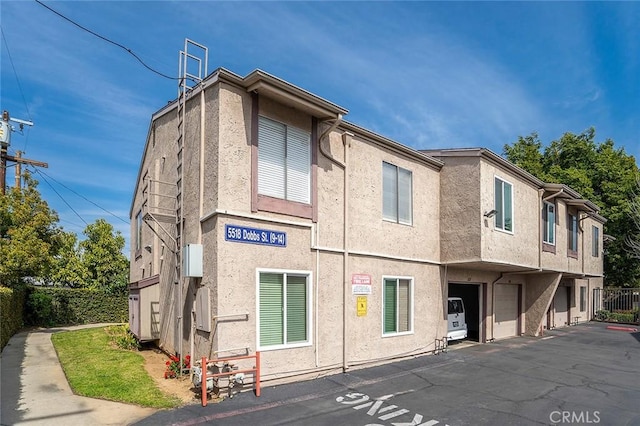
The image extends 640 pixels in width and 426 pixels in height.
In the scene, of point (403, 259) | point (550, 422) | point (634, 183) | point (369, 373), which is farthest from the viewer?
point (634, 183)

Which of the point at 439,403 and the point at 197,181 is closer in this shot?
the point at 439,403

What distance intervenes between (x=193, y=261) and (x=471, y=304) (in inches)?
516

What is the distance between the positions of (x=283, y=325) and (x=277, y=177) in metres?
3.29

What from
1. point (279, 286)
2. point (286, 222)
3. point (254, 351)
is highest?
point (286, 222)

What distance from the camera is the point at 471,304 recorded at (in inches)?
714

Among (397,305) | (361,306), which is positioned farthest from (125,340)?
(397,305)

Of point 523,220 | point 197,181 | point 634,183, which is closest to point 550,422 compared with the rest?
point 197,181

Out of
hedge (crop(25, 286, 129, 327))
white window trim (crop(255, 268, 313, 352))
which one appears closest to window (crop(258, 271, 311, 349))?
white window trim (crop(255, 268, 313, 352))

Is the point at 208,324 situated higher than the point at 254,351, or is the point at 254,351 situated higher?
the point at 208,324

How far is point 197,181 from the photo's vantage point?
31.9 feet

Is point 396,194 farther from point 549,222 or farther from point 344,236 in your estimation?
point 549,222

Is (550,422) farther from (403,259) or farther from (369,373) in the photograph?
(403,259)

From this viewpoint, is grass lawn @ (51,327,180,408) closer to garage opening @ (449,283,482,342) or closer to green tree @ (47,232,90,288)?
garage opening @ (449,283,482,342)

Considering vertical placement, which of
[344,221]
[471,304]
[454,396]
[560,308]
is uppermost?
[344,221]
